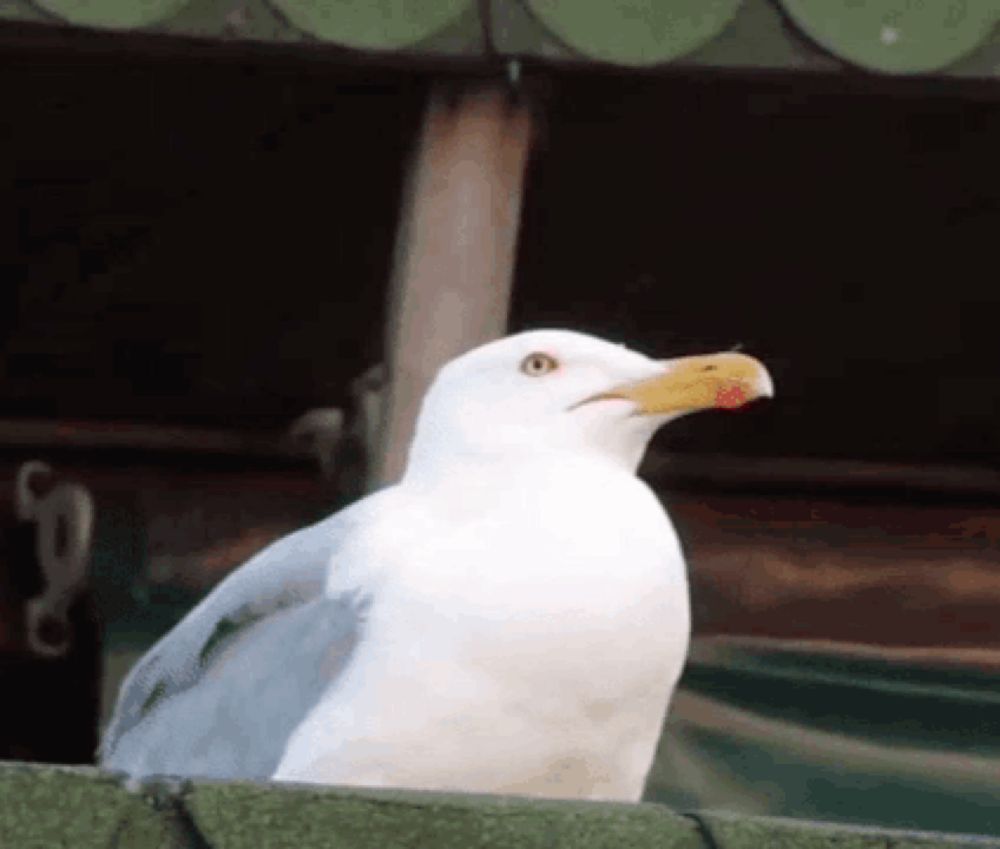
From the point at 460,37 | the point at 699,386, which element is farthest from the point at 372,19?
the point at 699,386

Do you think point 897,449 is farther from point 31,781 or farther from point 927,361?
point 31,781

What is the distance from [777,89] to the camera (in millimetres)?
4852

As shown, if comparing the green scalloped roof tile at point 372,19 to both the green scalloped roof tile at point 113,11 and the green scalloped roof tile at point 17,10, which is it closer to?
the green scalloped roof tile at point 113,11

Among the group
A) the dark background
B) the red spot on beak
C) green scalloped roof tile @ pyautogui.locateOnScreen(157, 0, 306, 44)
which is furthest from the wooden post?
the red spot on beak

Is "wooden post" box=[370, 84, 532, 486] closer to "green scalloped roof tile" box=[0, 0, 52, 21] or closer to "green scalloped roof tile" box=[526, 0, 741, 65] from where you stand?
"green scalloped roof tile" box=[526, 0, 741, 65]

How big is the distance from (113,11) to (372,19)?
0.30 meters

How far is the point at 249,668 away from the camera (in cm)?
398

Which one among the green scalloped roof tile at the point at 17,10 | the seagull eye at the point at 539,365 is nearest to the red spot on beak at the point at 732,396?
the seagull eye at the point at 539,365

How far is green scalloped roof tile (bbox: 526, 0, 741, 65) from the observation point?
4660mm

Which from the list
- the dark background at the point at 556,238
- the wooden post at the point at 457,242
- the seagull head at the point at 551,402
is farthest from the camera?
the dark background at the point at 556,238

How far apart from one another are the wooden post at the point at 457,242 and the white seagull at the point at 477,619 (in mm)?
556

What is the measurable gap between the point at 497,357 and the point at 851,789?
4.72ft

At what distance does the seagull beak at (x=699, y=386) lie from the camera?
3.93 metres

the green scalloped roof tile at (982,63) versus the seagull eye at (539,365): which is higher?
the green scalloped roof tile at (982,63)
